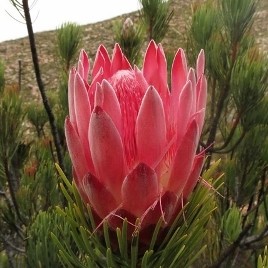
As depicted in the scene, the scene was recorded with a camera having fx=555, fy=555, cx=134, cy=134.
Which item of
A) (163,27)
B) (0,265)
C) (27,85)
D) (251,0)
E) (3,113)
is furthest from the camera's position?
(27,85)

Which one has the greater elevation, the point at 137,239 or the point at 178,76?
the point at 178,76

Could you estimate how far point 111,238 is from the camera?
0.49m

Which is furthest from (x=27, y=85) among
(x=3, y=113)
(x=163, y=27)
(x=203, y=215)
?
(x=203, y=215)

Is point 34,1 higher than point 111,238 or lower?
higher

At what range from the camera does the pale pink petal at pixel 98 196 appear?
0.45 m

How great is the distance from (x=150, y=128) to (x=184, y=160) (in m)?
0.04

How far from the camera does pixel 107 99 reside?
43 cm

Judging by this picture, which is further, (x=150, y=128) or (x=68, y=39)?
(x=68, y=39)

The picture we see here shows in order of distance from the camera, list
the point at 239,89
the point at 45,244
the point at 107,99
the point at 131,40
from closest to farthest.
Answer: the point at 107,99, the point at 45,244, the point at 239,89, the point at 131,40

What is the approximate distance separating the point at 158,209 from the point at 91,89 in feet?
0.38

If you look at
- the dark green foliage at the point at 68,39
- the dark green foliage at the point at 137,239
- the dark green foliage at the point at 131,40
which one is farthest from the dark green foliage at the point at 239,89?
the dark green foliage at the point at 137,239

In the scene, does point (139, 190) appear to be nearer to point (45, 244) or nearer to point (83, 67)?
point (83, 67)

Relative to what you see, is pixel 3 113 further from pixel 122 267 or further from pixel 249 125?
pixel 249 125

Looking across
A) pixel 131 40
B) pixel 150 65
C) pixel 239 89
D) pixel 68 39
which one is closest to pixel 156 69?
pixel 150 65
